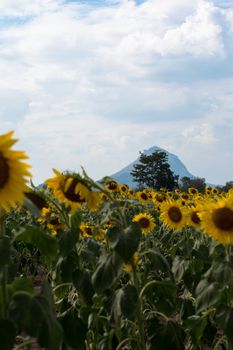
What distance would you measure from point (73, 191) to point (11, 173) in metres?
0.92

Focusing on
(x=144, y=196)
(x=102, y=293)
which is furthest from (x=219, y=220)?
(x=144, y=196)

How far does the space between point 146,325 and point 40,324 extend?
130cm

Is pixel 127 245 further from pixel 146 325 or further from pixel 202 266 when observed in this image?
pixel 202 266

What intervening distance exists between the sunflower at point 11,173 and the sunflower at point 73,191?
27.2 inches

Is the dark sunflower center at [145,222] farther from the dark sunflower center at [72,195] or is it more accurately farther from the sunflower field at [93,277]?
the dark sunflower center at [72,195]

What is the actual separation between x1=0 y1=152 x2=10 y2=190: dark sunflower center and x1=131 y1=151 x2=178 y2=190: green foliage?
5357cm

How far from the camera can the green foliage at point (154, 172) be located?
5756 cm

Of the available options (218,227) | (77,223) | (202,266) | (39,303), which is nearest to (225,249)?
(218,227)

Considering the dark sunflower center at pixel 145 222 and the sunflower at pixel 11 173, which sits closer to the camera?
the sunflower at pixel 11 173

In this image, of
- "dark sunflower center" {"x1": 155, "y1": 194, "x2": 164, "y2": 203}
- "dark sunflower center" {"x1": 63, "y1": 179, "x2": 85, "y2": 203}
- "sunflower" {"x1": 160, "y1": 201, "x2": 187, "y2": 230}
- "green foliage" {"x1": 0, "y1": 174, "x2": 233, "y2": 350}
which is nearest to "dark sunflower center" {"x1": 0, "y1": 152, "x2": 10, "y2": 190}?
"green foliage" {"x1": 0, "y1": 174, "x2": 233, "y2": 350}

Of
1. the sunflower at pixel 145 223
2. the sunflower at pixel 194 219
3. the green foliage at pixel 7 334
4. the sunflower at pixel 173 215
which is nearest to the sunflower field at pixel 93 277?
the green foliage at pixel 7 334

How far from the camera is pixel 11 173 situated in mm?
2484

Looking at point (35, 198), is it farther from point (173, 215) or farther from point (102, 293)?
point (173, 215)

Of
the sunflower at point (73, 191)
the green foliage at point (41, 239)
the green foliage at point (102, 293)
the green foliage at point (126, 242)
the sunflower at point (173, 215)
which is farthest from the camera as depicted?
the sunflower at point (173, 215)
